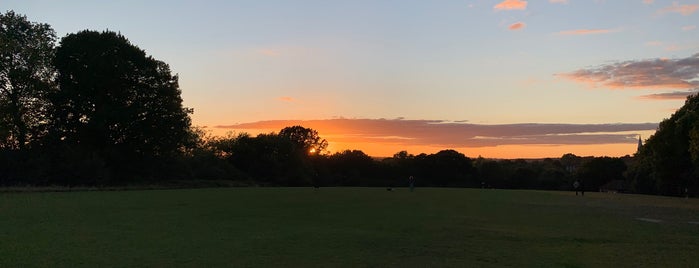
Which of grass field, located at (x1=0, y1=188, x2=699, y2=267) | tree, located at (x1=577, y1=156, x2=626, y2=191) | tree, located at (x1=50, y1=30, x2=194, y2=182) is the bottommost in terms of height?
grass field, located at (x1=0, y1=188, x2=699, y2=267)

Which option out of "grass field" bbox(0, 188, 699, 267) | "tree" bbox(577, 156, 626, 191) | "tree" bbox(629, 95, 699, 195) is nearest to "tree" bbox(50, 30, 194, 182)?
"grass field" bbox(0, 188, 699, 267)

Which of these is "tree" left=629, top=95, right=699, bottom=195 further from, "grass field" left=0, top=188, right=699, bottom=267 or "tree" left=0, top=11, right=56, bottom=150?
"tree" left=0, top=11, right=56, bottom=150

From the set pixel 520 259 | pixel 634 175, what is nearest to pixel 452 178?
pixel 634 175

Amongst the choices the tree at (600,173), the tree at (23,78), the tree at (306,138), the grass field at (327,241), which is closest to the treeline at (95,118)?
the tree at (23,78)

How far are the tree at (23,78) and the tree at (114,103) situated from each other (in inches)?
45.0

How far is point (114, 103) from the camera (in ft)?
138

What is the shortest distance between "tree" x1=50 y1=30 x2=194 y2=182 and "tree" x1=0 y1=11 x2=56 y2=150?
3.75 feet

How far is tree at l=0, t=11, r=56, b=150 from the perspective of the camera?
131ft

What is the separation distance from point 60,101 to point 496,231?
37.3 metres

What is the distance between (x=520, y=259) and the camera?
8.77 metres

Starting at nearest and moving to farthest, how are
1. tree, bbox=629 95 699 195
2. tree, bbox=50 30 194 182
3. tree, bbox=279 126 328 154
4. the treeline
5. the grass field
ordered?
the grass field → the treeline → tree, bbox=629 95 699 195 → tree, bbox=50 30 194 182 → tree, bbox=279 126 328 154

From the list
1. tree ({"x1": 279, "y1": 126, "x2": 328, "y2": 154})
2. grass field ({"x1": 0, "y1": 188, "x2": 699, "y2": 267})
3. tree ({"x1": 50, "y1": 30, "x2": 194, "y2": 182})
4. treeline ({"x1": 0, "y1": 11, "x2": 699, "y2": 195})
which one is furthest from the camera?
tree ({"x1": 279, "y1": 126, "x2": 328, "y2": 154})

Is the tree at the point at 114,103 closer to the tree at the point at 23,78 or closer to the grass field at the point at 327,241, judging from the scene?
the tree at the point at 23,78

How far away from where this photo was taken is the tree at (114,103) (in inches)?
1622
